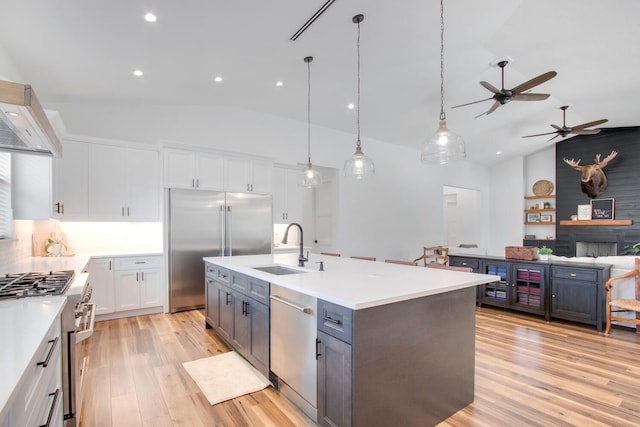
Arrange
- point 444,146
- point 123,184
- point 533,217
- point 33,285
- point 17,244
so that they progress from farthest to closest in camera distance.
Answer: point 533,217, point 123,184, point 17,244, point 444,146, point 33,285

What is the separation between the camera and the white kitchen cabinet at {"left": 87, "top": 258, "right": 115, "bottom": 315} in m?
4.01

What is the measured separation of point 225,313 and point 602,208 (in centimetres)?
919

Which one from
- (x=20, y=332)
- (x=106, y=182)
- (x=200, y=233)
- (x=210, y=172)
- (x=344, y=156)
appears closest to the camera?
(x=20, y=332)

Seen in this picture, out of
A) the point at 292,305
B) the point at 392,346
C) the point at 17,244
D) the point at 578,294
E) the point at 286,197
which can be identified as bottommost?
the point at 578,294

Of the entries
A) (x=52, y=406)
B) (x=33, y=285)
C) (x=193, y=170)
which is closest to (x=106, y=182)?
(x=193, y=170)

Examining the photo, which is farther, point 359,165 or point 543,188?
point 543,188

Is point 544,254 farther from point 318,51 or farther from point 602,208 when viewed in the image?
point 602,208

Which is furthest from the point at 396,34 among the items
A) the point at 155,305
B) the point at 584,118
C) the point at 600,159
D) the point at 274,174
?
the point at 600,159

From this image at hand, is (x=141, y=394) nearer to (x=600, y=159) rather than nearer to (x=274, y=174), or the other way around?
(x=274, y=174)

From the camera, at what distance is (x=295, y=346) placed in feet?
7.02

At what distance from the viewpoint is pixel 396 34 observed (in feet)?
11.7

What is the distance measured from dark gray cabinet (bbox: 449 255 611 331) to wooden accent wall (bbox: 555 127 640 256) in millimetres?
4832

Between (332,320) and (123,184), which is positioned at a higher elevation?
(123,184)

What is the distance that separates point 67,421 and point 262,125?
466 centimetres
